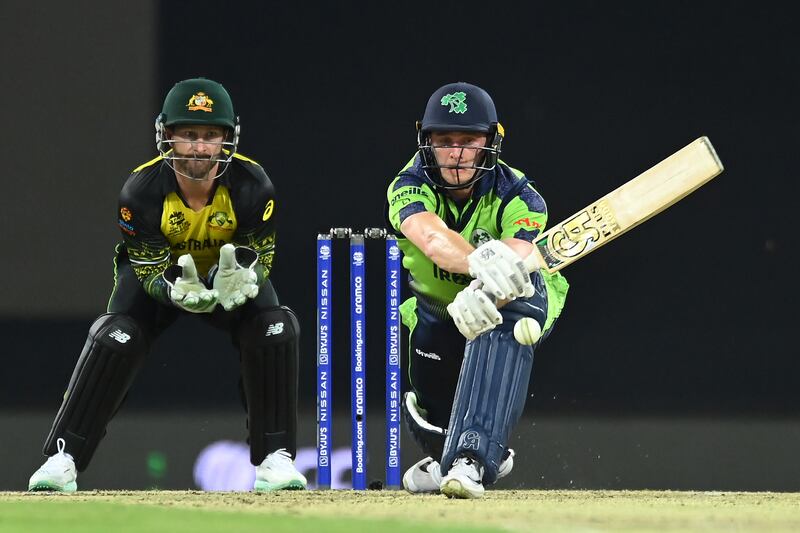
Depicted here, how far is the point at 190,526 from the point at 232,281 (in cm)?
111

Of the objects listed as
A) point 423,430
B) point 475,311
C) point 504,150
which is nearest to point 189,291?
point 423,430

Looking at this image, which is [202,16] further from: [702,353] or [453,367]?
[702,353]

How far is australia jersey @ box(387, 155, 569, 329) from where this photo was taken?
3.39 m

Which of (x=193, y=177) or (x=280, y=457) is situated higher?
(x=193, y=177)

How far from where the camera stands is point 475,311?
3.05 meters

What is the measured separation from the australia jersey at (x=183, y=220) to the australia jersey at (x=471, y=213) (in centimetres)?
35

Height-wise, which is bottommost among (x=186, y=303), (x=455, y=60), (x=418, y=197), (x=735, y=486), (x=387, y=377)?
(x=735, y=486)

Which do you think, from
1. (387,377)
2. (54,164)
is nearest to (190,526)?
(387,377)

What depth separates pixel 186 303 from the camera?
137 inches

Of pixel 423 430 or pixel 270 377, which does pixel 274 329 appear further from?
pixel 423 430

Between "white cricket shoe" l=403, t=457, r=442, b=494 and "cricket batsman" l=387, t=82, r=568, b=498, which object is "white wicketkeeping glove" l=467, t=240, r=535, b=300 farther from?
"white cricket shoe" l=403, t=457, r=442, b=494

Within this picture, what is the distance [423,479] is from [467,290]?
2.44 feet

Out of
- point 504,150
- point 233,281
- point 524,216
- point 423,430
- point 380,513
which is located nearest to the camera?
point 380,513

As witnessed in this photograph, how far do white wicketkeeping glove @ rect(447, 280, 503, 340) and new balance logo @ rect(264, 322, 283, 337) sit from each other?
0.63 m
